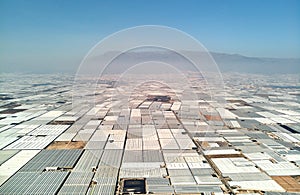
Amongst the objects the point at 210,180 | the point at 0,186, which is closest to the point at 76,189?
the point at 0,186

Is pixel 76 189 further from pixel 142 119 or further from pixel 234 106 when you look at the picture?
pixel 234 106

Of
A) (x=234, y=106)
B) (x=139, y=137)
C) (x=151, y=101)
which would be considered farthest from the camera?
(x=234, y=106)

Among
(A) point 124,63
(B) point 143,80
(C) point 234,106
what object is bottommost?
(C) point 234,106

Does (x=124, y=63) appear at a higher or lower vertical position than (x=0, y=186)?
higher

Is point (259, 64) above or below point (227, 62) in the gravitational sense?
below

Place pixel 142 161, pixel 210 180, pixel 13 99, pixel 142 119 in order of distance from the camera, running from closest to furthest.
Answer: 1. pixel 210 180
2. pixel 142 161
3. pixel 142 119
4. pixel 13 99

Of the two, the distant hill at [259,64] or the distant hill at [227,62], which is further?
the distant hill at [259,64]

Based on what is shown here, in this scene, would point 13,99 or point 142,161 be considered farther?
point 13,99

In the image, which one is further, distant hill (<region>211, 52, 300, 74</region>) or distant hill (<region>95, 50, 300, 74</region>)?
distant hill (<region>211, 52, 300, 74</region>)

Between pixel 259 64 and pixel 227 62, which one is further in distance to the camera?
pixel 259 64
